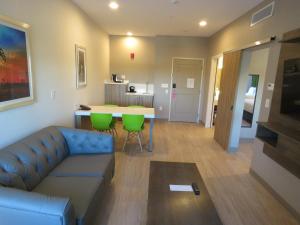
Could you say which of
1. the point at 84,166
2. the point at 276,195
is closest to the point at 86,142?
the point at 84,166

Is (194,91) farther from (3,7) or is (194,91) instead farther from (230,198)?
(3,7)

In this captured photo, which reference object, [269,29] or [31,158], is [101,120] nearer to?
[31,158]

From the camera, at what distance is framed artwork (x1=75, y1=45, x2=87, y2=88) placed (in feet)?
11.9

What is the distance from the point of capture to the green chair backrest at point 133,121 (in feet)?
11.5

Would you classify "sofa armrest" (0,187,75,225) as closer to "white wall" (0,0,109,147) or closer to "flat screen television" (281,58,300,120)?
"white wall" (0,0,109,147)

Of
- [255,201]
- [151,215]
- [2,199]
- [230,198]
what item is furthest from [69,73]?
[255,201]

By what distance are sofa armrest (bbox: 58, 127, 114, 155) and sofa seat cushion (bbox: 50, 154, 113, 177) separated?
0.34ft

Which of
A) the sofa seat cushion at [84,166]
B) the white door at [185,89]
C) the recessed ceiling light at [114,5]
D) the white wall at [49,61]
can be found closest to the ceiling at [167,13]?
the recessed ceiling light at [114,5]

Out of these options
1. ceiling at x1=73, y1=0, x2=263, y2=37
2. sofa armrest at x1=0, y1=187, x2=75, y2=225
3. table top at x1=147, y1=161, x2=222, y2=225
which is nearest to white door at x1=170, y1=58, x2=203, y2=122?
ceiling at x1=73, y1=0, x2=263, y2=37

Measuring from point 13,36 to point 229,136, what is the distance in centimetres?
391

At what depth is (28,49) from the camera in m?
2.20

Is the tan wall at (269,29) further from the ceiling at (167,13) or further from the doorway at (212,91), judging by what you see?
the doorway at (212,91)

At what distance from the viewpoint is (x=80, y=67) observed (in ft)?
12.4

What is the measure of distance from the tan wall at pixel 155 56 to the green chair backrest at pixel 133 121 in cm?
285
